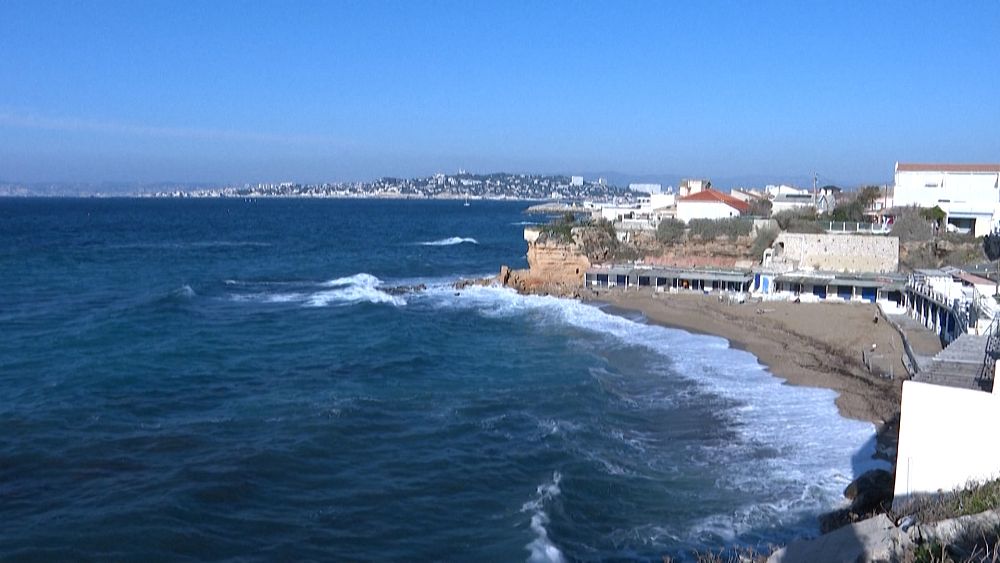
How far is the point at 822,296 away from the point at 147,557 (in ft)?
95.6

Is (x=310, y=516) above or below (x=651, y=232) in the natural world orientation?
below

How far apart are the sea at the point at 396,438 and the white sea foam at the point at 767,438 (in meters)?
0.06

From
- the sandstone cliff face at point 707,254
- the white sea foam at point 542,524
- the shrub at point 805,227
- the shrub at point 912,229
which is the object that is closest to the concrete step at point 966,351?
the white sea foam at point 542,524

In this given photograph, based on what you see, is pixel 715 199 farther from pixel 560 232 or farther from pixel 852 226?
pixel 560 232

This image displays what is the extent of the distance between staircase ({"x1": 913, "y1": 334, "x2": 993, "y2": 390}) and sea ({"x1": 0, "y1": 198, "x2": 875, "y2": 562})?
3.05 metres

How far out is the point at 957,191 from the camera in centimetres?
4372

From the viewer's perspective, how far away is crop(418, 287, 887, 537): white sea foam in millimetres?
13945

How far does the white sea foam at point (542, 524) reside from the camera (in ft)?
40.7

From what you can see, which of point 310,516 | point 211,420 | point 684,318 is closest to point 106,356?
point 211,420

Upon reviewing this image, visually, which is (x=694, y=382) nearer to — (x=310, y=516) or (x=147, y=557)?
(x=310, y=516)

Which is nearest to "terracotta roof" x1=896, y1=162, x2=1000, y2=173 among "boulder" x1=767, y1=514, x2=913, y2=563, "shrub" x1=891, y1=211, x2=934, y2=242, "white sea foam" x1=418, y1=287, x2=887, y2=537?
"shrub" x1=891, y1=211, x2=934, y2=242

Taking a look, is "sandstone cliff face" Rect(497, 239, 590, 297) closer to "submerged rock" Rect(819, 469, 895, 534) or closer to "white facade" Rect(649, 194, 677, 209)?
"white facade" Rect(649, 194, 677, 209)

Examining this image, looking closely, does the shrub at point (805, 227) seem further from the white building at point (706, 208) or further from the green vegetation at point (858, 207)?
the white building at point (706, 208)

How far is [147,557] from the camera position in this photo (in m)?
12.4
